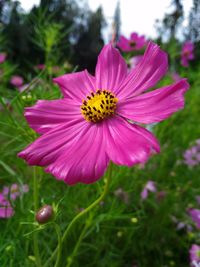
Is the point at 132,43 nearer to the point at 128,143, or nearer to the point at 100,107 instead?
the point at 100,107

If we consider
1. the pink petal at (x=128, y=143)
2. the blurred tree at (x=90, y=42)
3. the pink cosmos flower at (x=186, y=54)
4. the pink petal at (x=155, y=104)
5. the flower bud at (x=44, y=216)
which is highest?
the blurred tree at (x=90, y=42)

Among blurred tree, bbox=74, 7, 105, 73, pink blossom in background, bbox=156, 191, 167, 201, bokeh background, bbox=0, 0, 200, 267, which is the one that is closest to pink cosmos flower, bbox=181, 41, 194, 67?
bokeh background, bbox=0, 0, 200, 267

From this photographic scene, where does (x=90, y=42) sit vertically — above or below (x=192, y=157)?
above

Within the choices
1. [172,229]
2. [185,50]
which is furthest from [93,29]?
[172,229]

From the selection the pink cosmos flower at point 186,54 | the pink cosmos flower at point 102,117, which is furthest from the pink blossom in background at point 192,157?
the pink cosmos flower at point 102,117

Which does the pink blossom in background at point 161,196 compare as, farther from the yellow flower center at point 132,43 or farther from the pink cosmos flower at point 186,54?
the pink cosmos flower at point 186,54

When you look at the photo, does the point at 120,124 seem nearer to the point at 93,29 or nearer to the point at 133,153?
the point at 133,153

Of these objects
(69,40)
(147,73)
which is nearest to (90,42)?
(69,40)
